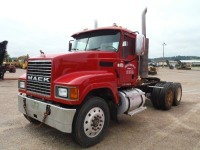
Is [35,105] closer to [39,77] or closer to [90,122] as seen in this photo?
[39,77]

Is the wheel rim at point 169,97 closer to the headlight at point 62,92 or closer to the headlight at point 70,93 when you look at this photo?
the headlight at point 70,93

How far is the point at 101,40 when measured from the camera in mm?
5430

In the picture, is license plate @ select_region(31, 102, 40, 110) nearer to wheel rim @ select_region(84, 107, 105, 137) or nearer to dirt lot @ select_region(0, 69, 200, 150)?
dirt lot @ select_region(0, 69, 200, 150)

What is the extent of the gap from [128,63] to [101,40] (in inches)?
39.0

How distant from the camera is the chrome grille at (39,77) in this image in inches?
166

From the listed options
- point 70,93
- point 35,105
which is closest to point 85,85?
point 70,93


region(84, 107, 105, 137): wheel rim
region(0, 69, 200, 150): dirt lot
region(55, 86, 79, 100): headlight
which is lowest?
region(0, 69, 200, 150): dirt lot

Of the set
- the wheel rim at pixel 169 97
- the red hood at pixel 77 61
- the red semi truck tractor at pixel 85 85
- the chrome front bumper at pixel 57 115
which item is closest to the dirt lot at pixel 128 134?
the red semi truck tractor at pixel 85 85

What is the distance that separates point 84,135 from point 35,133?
4.66ft

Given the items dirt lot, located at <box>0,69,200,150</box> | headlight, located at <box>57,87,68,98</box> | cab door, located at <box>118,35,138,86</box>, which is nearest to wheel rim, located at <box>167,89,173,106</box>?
dirt lot, located at <box>0,69,200,150</box>

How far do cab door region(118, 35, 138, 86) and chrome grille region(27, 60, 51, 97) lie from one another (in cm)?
193

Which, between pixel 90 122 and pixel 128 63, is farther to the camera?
pixel 128 63

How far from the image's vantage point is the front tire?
4.04m

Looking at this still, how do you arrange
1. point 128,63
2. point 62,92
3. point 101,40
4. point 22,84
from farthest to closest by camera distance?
point 128,63 → point 101,40 → point 22,84 → point 62,92
